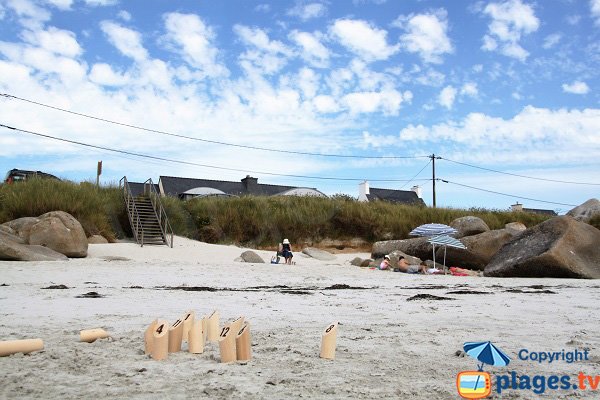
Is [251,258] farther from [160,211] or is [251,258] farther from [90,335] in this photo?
[90,335]

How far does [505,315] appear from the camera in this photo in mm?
5590

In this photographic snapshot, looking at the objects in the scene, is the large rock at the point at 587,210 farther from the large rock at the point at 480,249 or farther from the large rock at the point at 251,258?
the large rock at the point at 251,258

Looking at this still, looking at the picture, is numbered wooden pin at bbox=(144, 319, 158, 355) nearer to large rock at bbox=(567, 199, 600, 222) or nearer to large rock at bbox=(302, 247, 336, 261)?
large rock at bbox=(302, 247, 336, 261)

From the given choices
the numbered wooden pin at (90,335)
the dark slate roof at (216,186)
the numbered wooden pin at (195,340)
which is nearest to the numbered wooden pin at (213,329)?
the numbered wooden pin at (195,340)

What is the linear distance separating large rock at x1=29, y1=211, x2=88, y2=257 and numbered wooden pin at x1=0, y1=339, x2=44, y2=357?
38.4 feet

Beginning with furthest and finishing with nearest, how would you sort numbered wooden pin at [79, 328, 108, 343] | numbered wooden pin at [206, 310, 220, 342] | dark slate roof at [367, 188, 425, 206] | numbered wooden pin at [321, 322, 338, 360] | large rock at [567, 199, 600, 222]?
1. dark slate roof at [367, 188, 425, 206]
2. large rock at [567, 199, 600, 222]
3. numbered wooden pin at [206, 310, 220, 342]
4. numbered wooden pin at [79, 328, 108, 343]
5. numbered wooden pin at [321, 322, 338, 360]

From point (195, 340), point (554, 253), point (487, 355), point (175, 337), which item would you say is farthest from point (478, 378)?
point (554, 253)

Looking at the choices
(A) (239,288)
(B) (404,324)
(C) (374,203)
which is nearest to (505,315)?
(B) (404,324)

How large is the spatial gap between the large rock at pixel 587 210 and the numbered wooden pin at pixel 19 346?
2448cm

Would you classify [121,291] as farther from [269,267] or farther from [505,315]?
[269,267]

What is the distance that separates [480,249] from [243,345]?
574 inches

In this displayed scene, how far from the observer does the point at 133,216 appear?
2030 cm

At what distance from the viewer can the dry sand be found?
2871 millimetres

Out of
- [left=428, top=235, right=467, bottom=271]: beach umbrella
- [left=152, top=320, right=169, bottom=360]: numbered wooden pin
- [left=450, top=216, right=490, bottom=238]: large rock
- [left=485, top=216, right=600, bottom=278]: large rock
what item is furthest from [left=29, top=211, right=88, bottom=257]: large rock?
[left=450, top=216, right=490, bottom=238]: large rock
